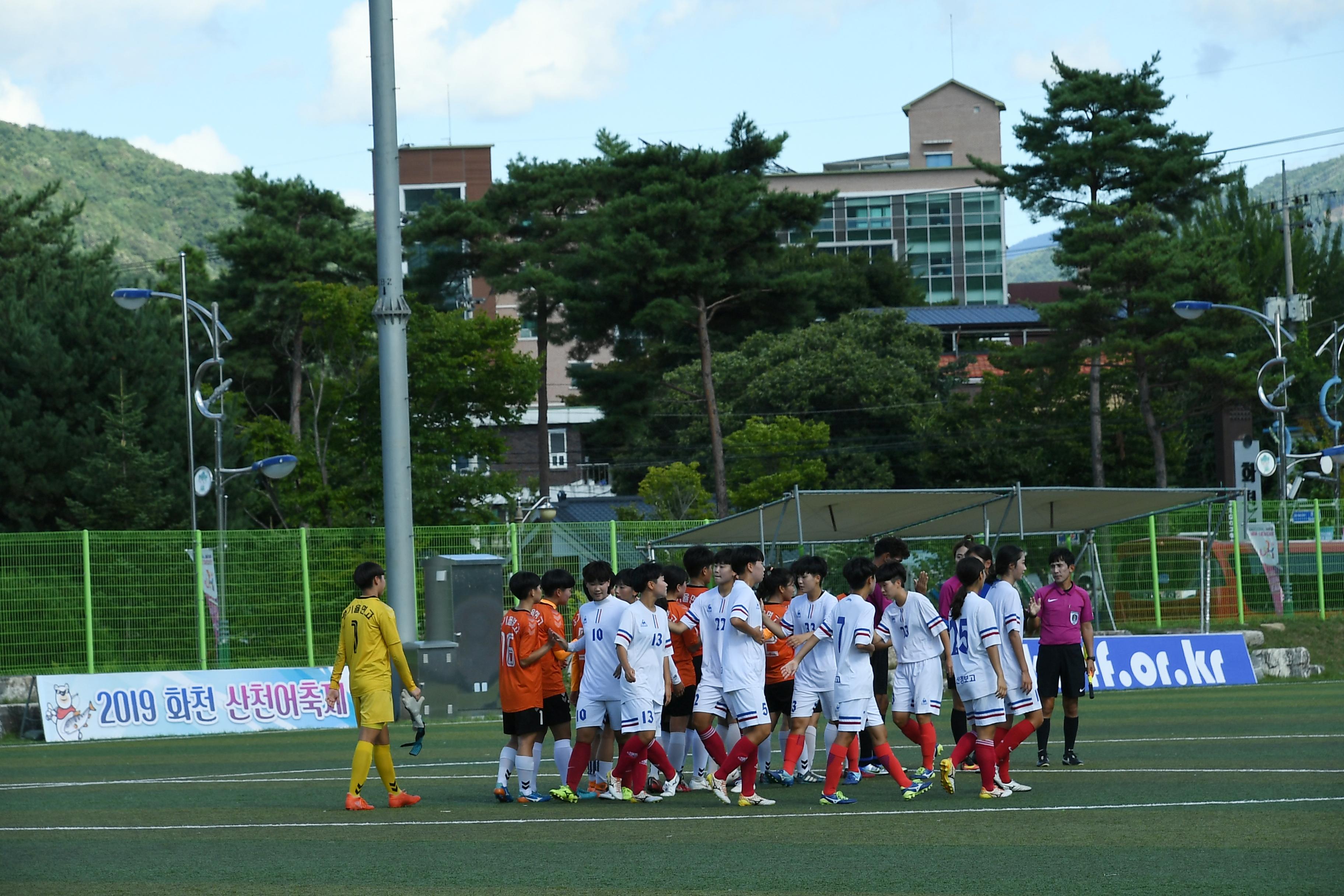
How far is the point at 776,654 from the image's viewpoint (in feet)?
40.7

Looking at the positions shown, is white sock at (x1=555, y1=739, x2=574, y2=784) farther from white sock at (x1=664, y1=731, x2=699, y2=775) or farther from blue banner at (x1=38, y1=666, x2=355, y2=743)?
blue banner at (x1=38, y1=666, x2=355, y2=743)

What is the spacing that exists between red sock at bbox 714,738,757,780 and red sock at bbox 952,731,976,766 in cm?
155

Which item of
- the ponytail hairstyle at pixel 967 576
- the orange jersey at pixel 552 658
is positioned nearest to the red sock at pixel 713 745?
the orange jersey at pixel 552 658

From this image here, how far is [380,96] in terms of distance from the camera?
64.1 ft

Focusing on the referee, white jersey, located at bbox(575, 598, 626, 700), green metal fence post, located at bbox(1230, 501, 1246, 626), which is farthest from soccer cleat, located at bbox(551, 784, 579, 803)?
green metal fence post, located at bbox(1230, 501, 1246, 626)

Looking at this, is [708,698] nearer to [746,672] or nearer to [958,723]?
[746,672]

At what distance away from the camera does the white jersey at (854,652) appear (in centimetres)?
1033

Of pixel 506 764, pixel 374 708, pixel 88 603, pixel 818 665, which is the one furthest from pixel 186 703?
pixel 818 665

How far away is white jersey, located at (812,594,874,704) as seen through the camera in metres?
10.3

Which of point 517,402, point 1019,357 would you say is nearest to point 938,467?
point 1019,357

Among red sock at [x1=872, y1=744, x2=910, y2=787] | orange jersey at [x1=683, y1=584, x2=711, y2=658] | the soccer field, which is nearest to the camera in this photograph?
the soccer field

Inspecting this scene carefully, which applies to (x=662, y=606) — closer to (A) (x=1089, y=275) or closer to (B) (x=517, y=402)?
(B) (x=517, y=402)

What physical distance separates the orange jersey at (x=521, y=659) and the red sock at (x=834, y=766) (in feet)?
7.27

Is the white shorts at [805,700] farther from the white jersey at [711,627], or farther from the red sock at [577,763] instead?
the red sock at [577,763]
